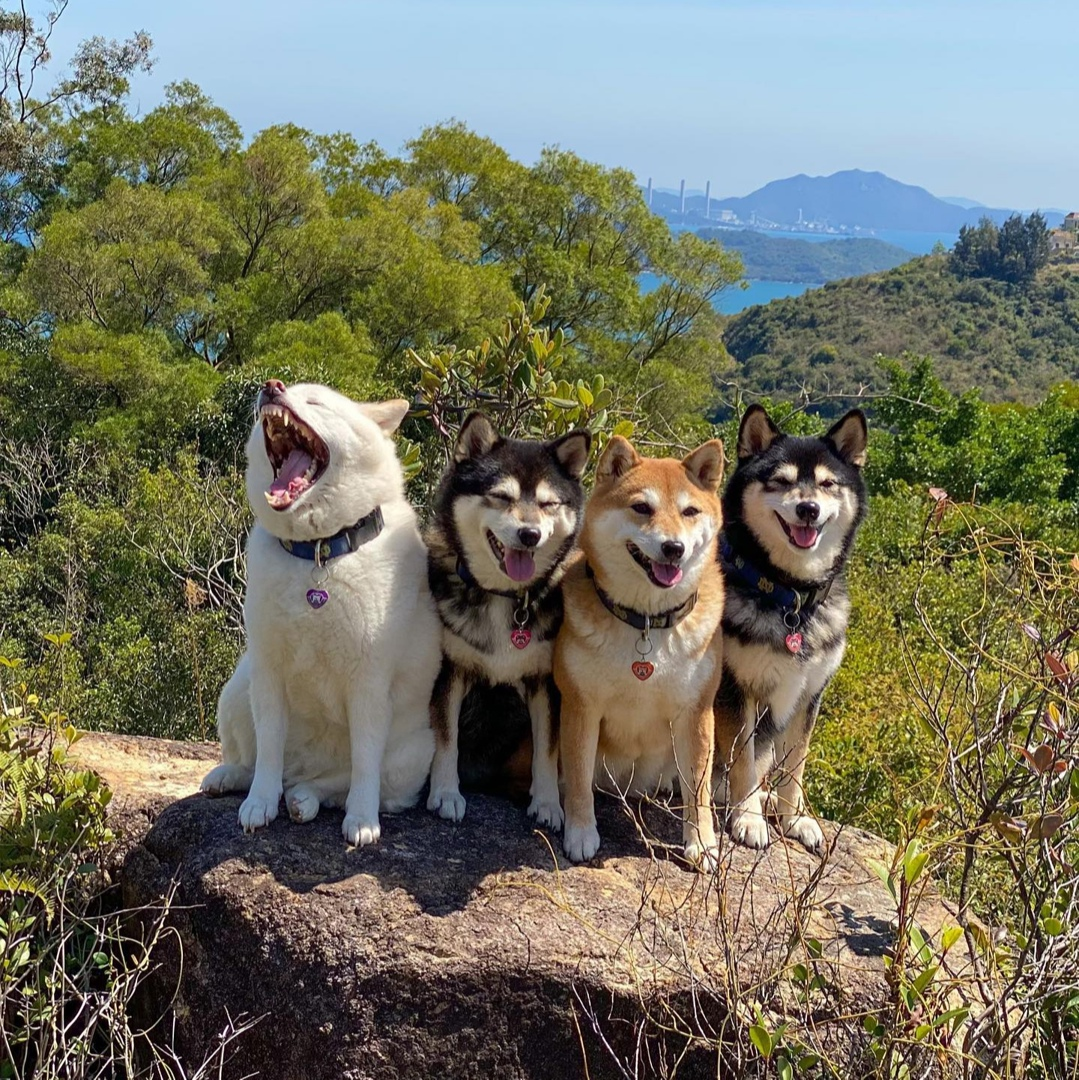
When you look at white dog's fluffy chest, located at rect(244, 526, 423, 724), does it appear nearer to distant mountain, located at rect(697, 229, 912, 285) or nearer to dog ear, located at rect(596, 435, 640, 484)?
dog ear, located at rect(596, 435, 640, 484)

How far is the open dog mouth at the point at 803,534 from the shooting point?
4.34 m

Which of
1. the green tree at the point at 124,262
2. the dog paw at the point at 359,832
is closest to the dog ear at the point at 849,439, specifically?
the dog paw at the point at 359,832

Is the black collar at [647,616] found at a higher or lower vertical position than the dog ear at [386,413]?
lower

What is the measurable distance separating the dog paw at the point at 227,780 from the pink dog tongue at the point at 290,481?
1403 mm

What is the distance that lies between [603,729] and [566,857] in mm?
557

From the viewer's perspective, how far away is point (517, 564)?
4105 mm

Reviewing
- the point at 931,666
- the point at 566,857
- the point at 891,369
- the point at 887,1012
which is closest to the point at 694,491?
the point at 566,857

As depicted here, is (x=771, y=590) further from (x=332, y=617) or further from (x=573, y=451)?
(x=332, y=617)

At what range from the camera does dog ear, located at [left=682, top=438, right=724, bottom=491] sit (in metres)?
4.30

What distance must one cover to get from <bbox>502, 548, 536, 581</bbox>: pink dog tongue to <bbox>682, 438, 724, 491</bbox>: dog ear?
0.83 meters

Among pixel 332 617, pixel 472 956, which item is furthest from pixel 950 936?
pixel 332 617

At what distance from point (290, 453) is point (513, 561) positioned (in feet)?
3.27

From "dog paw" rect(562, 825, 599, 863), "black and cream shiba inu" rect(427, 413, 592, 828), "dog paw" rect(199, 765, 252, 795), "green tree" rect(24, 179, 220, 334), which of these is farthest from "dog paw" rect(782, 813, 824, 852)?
"green tree" rect(24, 179, 220, 334)

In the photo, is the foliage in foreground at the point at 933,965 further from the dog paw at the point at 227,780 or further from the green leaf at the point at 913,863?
the dog paw at the point at 227,780
